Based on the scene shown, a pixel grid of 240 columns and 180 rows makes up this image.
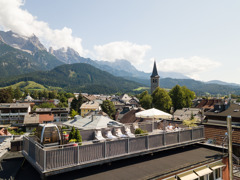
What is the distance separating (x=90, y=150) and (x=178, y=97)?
6350 centimetres

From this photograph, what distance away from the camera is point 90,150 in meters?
7.91

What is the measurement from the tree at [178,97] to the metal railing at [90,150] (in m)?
57.9

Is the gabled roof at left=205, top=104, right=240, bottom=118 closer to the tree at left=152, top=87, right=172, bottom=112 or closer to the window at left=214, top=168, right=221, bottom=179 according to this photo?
the window at left=214, top=168, right=221, bottom=179

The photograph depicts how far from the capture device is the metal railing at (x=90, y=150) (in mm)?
6957

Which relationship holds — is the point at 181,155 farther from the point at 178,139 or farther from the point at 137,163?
the point at 137,163

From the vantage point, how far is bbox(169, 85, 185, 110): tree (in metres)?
66.3

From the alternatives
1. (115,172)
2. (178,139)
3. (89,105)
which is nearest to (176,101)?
(89,105)

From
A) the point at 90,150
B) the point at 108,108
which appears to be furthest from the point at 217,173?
the point at 108,108

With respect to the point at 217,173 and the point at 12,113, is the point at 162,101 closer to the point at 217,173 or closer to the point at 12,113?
the point at 217,173

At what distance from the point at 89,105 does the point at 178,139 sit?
3182 inches

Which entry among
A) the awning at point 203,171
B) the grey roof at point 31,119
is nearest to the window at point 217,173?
the awning at point 203,171

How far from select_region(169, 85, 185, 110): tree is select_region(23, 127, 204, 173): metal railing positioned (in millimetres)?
57917

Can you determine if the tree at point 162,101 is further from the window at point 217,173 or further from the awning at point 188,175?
the awning at point 188,175

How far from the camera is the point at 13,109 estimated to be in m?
66.4
